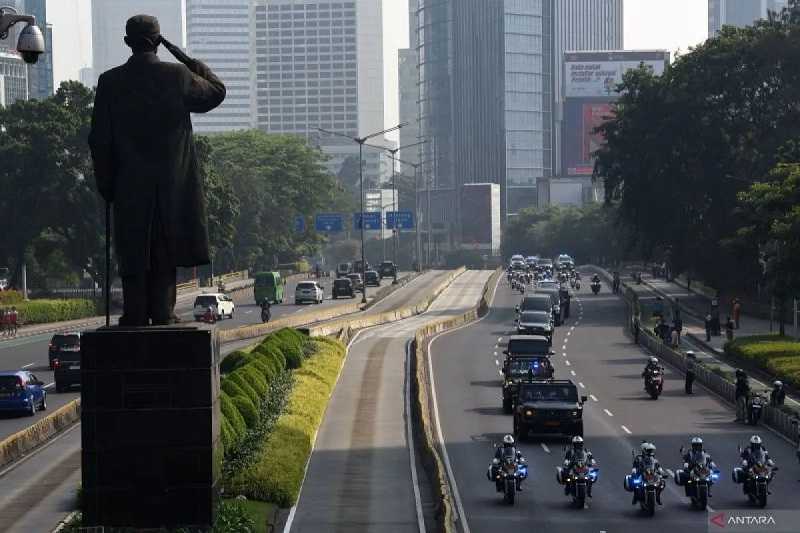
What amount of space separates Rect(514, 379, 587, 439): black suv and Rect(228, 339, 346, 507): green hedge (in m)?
5.73

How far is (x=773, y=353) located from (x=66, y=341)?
1070 inches

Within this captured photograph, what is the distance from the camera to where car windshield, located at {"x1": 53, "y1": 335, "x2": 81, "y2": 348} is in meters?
62.3

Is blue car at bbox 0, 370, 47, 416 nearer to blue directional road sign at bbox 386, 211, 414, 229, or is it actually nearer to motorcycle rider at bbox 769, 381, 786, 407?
motorcycle rider at bbox 769, 381, 786, 407

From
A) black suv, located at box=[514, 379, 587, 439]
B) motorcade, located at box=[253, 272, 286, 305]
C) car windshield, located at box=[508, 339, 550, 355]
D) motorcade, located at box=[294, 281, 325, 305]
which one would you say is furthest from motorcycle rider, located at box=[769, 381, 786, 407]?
motorcade, located at box=[253, 272, 286, 305]

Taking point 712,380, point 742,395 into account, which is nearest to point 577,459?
point 742,395

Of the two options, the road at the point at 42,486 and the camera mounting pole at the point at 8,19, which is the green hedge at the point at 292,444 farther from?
the camera mounting pole at the point at 8,19

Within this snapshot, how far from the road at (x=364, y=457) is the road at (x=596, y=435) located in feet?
4.83

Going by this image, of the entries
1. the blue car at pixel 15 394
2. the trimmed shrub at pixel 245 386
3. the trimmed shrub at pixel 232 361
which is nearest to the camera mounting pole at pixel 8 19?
the trimmed shrub at pixel 245 386

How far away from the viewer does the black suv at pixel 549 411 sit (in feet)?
148

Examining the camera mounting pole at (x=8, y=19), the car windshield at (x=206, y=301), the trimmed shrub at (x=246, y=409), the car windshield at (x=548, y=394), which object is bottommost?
the car windshield at (x=206, y=301)

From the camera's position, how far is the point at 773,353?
214 feet

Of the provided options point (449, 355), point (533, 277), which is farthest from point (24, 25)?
point (533, 277)

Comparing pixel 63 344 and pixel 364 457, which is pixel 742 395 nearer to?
pixel 364 457

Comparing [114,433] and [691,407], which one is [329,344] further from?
[114,433]
